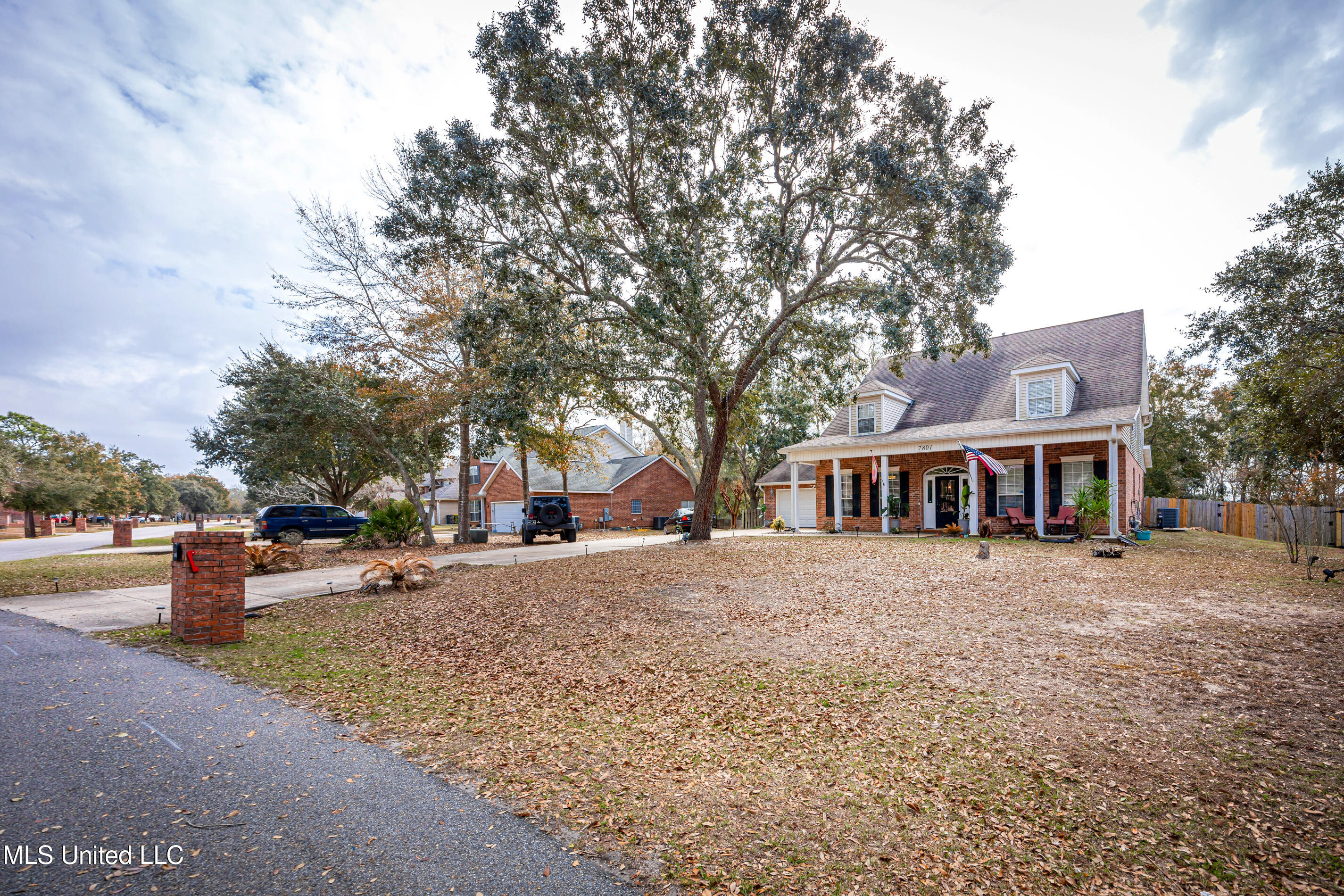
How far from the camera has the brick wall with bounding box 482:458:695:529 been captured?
3766 cm

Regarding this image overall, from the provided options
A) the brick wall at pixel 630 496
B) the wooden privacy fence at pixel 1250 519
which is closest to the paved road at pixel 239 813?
the wooden privacy fence at pixel 1250 519

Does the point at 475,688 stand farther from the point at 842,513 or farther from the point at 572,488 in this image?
the point at 572,488

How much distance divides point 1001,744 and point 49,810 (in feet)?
18.8

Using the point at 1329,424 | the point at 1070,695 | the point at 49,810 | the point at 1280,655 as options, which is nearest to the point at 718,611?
the point at 1070,695

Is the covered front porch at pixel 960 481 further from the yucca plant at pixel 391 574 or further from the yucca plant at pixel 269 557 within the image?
the yucca plant at pixel 269 557

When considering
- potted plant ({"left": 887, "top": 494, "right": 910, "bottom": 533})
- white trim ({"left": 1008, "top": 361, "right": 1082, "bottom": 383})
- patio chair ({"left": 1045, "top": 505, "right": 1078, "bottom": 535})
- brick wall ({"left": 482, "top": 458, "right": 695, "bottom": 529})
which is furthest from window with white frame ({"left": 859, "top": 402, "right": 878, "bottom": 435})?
brick wall ({"left": 482, "top": 458, "right": 695, "bottom": 529})

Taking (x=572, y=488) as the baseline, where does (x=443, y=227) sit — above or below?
above

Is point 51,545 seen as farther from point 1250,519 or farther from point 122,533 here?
point 1250,519

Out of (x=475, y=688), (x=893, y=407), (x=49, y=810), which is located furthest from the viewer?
(x=893, y=407)

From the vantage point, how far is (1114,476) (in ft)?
Answer: 57.5

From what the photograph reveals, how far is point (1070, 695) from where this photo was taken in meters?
5.09

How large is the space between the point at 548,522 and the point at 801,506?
1397 cm

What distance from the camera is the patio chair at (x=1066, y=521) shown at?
17.5 metres

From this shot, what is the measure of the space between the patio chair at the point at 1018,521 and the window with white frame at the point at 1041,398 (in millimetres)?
3288
